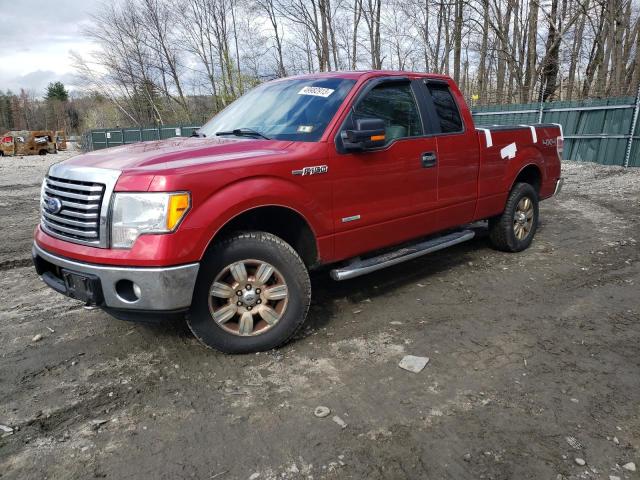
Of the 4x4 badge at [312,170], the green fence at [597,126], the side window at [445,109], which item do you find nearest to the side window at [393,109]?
the side window at [445,109]

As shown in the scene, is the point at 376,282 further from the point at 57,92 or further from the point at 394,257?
the point at 57,92

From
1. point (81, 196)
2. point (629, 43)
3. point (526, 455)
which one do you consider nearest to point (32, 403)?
point (81, 196)

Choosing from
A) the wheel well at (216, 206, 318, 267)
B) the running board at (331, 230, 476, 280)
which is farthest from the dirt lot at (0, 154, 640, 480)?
the wheel well at (216, 206, 318, 267)

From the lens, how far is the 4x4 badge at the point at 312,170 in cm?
333

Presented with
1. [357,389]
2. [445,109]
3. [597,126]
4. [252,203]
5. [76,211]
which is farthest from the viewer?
[597,126]

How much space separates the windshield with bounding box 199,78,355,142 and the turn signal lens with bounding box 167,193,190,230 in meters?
1.09

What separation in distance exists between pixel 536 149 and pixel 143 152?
450 centimetres

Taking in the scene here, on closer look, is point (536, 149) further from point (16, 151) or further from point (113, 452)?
point (16, 151)

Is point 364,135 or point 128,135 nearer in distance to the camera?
point 364,135

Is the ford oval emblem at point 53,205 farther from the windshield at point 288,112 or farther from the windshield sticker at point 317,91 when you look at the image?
the windshield sticker at point 317,91

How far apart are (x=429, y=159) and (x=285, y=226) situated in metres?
1.52

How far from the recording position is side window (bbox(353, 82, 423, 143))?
392 cm

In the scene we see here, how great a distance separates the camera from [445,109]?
181 inches

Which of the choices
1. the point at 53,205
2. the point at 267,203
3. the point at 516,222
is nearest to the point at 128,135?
the point at 516,222
